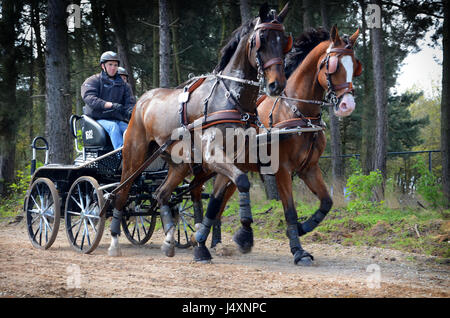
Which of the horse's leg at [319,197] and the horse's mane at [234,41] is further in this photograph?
the horse's leg at [319,197]

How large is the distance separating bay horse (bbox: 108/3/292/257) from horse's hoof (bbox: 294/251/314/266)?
760 millimetres

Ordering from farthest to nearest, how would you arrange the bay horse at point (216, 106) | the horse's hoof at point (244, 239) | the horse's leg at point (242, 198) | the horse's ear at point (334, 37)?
the horse's ear at point (334, 37), the horse's hoof at point (244, 239), the bay horse at point (216, 106), the horse's leg at point (242, 198)

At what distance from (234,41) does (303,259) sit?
2.77 meters

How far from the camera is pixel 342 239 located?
797cm

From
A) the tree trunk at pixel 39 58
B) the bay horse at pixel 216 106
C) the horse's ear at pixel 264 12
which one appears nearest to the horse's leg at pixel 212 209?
the bay horse at pixel 216 106

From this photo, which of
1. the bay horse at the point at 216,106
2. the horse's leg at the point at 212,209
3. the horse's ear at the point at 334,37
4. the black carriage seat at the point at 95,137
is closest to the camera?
the bay horse at the point at 216,106

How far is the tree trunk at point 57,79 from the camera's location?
11.5 metres

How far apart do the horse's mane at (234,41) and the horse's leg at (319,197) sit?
178 centimetres

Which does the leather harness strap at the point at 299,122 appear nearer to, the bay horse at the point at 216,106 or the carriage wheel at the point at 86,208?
the bay horse at the point at 216,106

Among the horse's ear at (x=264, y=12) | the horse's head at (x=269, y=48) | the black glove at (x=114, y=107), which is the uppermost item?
the horse's ear at (x=264, y=12)

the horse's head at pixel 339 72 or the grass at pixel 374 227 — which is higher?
the horse's head at pixel 339 72

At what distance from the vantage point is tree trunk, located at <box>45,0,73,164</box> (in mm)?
11469

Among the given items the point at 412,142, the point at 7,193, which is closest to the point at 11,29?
the point at 7,193
